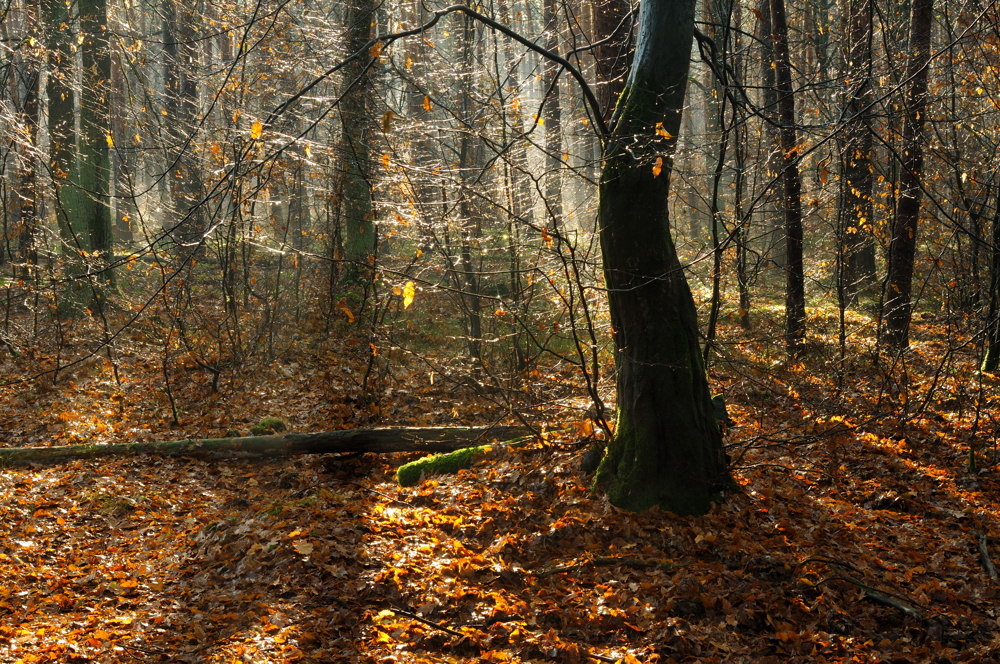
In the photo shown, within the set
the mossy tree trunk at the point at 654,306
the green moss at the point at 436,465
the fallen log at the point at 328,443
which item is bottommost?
the green moss at the point at 436,465

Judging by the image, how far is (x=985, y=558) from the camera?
5262mm

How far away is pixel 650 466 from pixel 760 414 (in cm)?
360

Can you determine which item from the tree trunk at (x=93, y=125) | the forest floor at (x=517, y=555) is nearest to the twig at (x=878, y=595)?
the forest floor at (x=517, y=555)

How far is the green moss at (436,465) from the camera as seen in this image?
743 cm

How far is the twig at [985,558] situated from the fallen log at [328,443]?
4229 mm

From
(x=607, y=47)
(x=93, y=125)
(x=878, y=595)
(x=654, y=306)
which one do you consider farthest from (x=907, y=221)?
(x=93, y=125)

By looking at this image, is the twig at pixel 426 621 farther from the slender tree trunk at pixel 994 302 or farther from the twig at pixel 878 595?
the slender tree trunk at pixel 994 302

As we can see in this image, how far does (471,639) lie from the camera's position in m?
4.52

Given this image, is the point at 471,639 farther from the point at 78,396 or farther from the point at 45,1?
the point at 45,1

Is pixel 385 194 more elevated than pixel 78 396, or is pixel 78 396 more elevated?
pixel 385 194

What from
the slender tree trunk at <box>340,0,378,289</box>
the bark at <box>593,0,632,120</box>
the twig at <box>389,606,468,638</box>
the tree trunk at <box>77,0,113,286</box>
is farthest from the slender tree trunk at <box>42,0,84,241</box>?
the twig at <box>389,606,468,638</box>

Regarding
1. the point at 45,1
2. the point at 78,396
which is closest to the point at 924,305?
the point at 78,396

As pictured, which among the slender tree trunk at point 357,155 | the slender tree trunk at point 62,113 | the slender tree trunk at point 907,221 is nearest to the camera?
the slender tree trunk at point 907,221

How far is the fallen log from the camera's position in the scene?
795 cm
